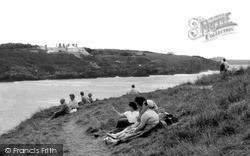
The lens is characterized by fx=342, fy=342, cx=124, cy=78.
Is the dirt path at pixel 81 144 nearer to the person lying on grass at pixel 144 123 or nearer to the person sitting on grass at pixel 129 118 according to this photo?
the person lying on grass at pixel 144 123

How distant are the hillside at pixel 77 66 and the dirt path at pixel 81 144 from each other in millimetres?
84863

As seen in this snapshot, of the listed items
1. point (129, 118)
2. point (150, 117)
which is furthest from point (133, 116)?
point (150, 117)

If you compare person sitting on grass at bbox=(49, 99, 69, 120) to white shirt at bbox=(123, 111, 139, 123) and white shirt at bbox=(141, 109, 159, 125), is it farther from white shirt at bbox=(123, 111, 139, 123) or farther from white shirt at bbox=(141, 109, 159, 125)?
white shirt at bbox=(141, 109, 159, 125)

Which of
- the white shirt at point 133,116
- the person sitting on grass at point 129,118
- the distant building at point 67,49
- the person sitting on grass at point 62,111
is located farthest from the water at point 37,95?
the distant building at point 67,49

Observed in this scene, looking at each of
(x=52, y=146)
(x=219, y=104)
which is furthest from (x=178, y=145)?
(x=52, y=146)

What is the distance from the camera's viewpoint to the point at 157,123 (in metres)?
10.4

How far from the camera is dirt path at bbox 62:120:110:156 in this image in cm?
1013

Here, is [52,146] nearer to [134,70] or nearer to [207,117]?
[207,117]

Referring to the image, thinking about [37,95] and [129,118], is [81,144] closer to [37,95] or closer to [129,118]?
[129,118]

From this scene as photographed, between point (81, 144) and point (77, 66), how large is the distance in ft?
379

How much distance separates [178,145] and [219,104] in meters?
3.65

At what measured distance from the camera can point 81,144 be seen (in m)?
11.5

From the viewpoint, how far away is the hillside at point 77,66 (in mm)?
106250

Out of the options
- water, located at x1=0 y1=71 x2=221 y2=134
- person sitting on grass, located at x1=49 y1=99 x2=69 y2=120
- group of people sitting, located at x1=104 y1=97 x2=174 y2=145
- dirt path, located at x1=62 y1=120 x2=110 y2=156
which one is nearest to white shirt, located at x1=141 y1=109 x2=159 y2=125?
group of people sitting, located at x1=104 y1=97 x2=174 y2=145
